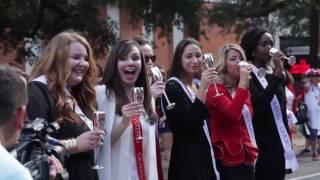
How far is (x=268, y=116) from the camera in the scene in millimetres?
6043

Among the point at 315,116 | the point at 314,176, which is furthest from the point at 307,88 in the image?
the point at 314,176

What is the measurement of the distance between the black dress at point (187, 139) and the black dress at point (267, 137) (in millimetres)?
771

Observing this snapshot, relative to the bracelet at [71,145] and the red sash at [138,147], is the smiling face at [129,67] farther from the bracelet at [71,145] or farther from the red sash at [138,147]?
the bracelet at [71,145]

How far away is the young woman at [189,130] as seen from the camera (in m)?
5.30

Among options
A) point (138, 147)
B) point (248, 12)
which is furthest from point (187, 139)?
point (248, 12)

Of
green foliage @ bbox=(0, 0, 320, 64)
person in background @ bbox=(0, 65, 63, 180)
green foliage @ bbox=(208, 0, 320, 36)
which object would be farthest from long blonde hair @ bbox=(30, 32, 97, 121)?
green foliage @ bbox=(208, 0, 320, 36)

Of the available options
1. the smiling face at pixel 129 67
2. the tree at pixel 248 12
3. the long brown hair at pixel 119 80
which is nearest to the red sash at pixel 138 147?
the long brown hair at pixel 119 80

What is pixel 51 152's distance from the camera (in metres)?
3.37

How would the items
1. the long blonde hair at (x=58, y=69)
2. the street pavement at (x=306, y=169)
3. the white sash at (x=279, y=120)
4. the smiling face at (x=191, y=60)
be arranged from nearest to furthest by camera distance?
the long blonde hair at (x=58, y=69), the smiling face at (x=191, y=60), the white sash at (x=279, y=120), the street pavement at (x=306, y=169)

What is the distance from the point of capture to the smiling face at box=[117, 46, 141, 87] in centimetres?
484

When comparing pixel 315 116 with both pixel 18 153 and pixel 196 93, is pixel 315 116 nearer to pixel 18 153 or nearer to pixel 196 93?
pixel 196 93

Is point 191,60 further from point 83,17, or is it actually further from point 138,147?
point 83,17

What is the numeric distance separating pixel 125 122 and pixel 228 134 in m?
1.37

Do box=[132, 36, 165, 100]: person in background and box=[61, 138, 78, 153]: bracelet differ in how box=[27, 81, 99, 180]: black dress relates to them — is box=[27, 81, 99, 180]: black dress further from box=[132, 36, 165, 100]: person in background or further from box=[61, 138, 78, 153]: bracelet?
box=[132, 36, 165, 100]: person in background
